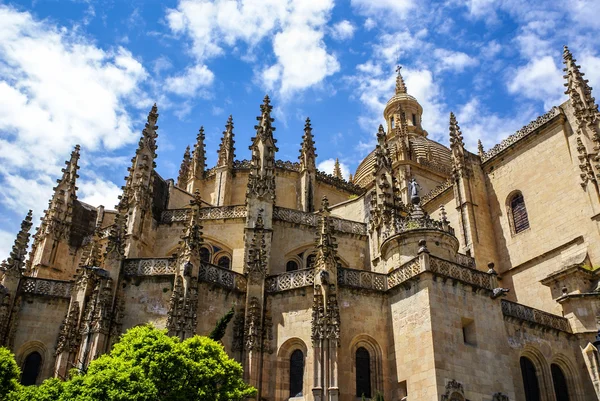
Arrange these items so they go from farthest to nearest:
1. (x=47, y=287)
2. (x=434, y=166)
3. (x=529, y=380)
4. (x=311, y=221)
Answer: (x=434, y=166) → (x=311, y=221) → (x=47, y=287) → (x=529, y=380)

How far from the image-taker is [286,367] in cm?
2167

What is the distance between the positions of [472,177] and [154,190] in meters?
18.3

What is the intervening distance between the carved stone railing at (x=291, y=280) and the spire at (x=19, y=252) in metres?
10.9

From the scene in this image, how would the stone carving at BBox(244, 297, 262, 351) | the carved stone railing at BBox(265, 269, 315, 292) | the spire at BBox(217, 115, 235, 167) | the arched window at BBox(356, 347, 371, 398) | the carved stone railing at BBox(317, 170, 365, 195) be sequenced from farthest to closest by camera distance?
the carved stone railing at BBox(317, 170, 365, 195)
the spire at BBox(217, 115, 235, 167)
the carved stone railing at BBox(265, 269, 315, 292)
the stone carving at BBox(244, 297, 262, 351)
the arched window at BBox(356, 347, 371, 398)

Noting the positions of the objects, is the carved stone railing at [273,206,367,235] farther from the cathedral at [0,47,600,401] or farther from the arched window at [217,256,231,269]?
the arched window at [217,256,231,269]

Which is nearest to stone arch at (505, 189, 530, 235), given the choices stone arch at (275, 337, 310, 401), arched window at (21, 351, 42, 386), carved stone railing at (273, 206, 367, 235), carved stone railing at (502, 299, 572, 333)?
carved stone railing at (502, 299, 572, 333)


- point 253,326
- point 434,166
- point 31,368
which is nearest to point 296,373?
point 253,326

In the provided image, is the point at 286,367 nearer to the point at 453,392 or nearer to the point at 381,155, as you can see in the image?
the point at 453,392

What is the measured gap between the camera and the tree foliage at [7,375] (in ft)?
59.8

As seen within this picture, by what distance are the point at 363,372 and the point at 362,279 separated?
3.64m

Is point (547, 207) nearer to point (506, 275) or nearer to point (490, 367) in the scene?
point (506, 275)

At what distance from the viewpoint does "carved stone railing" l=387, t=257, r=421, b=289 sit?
21500 mm

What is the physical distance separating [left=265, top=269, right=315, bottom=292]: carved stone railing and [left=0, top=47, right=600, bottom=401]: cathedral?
6 centimetres

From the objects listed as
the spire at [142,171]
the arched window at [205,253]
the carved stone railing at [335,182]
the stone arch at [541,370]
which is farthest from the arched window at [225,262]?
the stone arch at [541,370]
